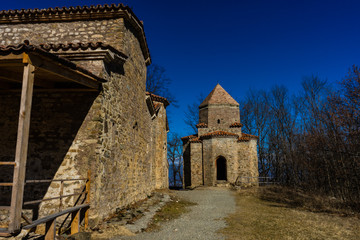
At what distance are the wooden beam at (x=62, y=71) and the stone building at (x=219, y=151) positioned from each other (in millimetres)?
15059

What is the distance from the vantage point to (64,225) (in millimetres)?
4980

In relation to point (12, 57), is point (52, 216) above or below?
below

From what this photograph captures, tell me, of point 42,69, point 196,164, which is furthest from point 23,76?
point 196,164

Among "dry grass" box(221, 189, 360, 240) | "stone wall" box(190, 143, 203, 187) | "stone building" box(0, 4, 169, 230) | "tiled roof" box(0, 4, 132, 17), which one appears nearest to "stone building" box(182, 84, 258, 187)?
"stone wall" box(190, 143, 203, 187)

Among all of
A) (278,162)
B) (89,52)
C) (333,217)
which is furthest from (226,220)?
(278,162)

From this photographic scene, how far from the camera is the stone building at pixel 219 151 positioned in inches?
744

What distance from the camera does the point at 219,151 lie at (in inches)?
752

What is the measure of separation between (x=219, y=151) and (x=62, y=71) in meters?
16.3

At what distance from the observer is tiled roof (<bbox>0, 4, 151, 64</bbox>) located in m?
7.27

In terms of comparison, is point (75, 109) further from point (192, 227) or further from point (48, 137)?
point (192, 227)

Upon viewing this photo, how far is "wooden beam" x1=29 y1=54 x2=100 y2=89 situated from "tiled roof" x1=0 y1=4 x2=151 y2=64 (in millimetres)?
3223

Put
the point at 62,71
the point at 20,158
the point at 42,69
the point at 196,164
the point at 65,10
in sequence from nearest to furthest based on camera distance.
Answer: the point at 20,158 → the point at 42,69 → the point at 62,71 → the point at 65,10 → the point at 196,164

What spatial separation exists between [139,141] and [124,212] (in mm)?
3153

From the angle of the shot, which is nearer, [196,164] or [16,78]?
[16,78]
